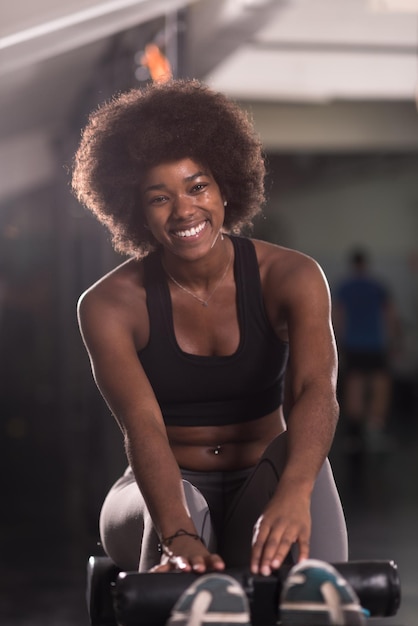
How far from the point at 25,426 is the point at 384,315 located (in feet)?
8.98

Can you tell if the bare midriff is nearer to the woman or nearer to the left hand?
the woman

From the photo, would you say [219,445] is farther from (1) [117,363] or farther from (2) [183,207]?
(2) [183,207]

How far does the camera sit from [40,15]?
325cm

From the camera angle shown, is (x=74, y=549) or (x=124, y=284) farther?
(x=74, y=549)

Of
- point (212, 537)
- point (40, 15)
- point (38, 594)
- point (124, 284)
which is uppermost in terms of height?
point (40, 15)

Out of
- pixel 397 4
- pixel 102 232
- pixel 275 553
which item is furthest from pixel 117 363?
pixel 397 4

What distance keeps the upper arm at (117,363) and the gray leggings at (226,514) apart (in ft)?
0.57

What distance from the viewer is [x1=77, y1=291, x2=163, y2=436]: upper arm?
191cm

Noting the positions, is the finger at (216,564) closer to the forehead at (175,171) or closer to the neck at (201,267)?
the neck at (201,267)

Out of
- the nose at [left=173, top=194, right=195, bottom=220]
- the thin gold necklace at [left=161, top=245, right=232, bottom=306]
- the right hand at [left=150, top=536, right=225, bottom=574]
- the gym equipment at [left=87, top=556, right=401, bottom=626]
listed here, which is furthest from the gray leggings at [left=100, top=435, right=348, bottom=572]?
the nose at [left=173, top=194, right=195, bottom=220]

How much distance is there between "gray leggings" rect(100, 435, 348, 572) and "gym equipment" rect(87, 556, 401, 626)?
23 cm

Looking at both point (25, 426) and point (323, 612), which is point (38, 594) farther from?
point (25, 426)

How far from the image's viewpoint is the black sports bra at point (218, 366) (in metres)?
2.03

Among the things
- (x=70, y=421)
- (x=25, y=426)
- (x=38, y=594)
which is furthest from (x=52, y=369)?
(x=38, y=594)
